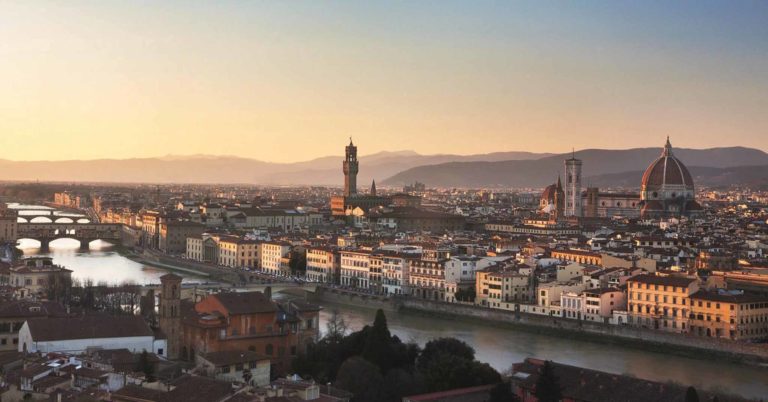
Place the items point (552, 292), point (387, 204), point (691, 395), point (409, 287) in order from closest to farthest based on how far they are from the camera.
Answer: point (691, 395) → point (552, 292) → point (409, 287) → point (387, 204)

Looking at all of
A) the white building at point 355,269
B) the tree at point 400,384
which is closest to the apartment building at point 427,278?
the white building at point 355,269

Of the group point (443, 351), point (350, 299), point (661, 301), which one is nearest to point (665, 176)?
point (350, 299)

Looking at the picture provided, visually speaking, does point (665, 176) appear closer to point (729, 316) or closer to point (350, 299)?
point (350, 299)

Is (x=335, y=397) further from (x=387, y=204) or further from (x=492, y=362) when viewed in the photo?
(x=387, y=204)

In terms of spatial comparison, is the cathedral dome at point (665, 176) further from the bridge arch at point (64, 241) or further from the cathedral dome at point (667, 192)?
the bridge arch at point (64, 241)

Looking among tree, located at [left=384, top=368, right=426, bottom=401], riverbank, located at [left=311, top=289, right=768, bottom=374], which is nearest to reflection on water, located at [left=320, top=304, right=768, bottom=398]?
riverbank, located at [left=311, top=289, right=768, bottom=374]

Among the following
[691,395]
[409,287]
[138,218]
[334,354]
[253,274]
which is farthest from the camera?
[138,218]

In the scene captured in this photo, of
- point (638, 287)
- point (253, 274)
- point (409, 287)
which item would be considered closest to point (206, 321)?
point (638, 287)
